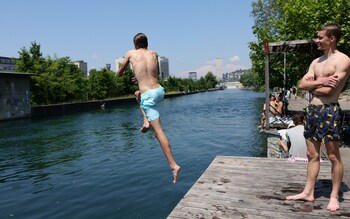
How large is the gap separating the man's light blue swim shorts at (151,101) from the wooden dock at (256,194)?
1351 millimetres

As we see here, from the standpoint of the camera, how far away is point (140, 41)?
4.48m

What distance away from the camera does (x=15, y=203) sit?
9625 mm

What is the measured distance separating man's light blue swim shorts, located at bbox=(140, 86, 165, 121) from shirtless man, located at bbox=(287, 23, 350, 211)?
1991mm

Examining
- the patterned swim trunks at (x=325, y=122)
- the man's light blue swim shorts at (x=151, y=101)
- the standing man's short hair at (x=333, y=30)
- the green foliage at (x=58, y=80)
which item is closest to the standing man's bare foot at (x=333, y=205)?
the patterned swim trunks at (x=325, y=122)

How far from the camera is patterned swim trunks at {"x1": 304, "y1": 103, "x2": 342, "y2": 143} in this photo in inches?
163

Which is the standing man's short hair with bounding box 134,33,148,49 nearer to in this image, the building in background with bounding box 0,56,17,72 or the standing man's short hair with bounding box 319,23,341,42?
the standing man's short hair with bounding box 319,23,341,42

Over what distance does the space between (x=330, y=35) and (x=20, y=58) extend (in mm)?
52873

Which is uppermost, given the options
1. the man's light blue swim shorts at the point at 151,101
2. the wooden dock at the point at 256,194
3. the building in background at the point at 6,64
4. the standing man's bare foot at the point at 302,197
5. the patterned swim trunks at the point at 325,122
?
the building in background at the point at 6,64

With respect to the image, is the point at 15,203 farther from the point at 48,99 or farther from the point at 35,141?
the point at 48,99

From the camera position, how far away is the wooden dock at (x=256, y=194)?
164 inches

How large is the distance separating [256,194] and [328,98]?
1753mm

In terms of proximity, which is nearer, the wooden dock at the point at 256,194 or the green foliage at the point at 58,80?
the wooden dock at the point at 256,194

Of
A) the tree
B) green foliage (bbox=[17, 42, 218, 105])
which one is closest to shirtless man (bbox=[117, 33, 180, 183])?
green foliage (bbox=[17, 42, 218, 105])

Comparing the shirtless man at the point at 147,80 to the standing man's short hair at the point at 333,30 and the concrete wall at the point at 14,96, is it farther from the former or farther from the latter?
the concrete wall at the point at 14,96
